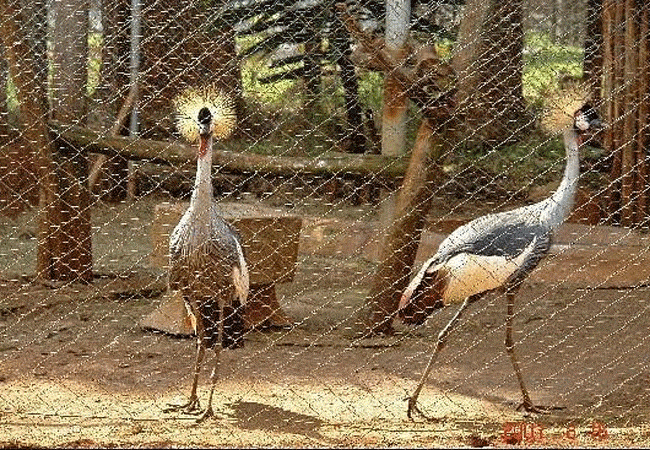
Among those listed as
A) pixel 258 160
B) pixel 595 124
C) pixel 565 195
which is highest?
pixel 595 124

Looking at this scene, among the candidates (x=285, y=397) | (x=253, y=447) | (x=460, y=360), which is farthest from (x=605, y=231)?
(x=253, y=447)

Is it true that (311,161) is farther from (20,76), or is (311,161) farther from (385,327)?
(20,76)

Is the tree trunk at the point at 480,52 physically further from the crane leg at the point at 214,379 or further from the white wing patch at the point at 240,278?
the crane leg at the point at 214,379

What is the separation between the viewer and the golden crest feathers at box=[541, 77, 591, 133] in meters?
4.66

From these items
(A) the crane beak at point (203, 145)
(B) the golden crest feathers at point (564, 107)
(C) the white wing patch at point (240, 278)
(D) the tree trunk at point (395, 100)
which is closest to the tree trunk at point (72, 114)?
(D) the tree trunk at point (395, 100)

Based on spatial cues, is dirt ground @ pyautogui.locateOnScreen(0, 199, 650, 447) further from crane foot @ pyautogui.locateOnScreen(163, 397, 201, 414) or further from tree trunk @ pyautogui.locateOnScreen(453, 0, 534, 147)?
tree trunk @ pyautogui.locateOnScreen(453, 0, 534, 147)

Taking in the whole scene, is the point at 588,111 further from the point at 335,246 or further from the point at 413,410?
the point at 335,246

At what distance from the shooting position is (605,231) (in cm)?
683

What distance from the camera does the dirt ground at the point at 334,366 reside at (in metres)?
4.06

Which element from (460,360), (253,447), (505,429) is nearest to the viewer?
(253,447)

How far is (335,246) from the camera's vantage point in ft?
24.4

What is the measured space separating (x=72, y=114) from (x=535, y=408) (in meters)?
3.18

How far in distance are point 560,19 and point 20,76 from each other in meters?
3.44
